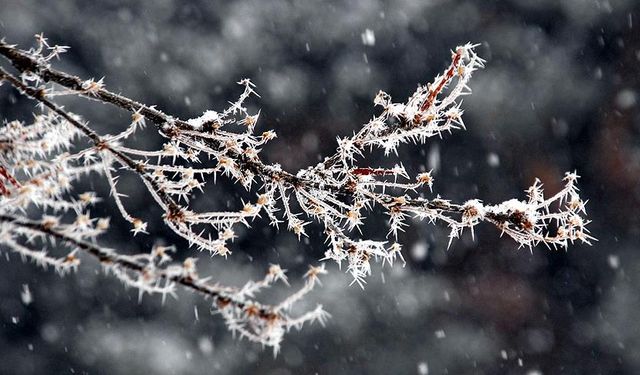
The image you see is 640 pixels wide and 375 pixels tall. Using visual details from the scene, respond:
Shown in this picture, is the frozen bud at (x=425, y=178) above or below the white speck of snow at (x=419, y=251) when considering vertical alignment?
below

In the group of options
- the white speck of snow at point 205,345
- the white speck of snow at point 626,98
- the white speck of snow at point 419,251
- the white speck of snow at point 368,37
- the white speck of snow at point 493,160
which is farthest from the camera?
the white speck of snow at point 368,37

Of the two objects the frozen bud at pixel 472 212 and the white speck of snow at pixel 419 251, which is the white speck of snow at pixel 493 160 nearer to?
the white speck of snow at pixel 419 251

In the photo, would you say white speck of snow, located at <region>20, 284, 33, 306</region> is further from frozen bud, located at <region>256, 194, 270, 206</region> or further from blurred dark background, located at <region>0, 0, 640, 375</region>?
frozen bud, located at <region>256, 194, 270, 206</region>

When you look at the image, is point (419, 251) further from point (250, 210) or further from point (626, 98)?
point (250, 210)

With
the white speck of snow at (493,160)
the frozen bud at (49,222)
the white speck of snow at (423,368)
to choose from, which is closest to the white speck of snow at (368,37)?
the white speck of snow at (493,160)

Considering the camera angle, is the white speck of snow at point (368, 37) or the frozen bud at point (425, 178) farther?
the white speck of snow at point (368, 37)

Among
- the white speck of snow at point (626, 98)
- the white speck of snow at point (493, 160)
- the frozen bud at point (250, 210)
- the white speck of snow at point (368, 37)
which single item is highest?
the white speck of snow at point (368, 37)
